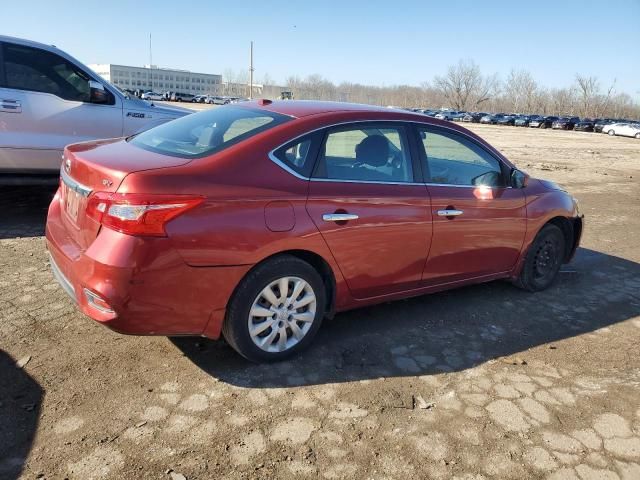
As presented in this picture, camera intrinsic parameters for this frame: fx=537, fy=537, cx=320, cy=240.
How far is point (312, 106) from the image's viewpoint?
13.1 feet

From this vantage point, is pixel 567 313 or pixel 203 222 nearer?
pixel 203 222

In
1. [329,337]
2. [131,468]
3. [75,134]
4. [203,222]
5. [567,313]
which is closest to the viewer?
[131,468]

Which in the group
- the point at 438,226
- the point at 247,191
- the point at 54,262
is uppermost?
the point at 247,191

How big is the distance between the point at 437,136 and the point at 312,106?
1060mm

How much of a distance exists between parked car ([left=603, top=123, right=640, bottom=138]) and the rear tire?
54161mm

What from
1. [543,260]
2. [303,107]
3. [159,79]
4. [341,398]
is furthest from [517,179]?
[159,79]

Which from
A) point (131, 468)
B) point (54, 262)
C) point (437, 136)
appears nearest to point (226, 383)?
point (131, 468)

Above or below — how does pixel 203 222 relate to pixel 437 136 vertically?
below

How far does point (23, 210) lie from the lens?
6.82 m

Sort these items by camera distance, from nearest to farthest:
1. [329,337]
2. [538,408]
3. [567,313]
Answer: [538,408] < [329,337] < [567,313]

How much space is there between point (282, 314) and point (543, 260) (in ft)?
9.90

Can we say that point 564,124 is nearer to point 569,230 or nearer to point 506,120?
point 506,120

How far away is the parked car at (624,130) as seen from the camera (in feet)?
169

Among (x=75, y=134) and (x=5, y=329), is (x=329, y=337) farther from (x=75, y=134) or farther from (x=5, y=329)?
(x=75, y=134)
